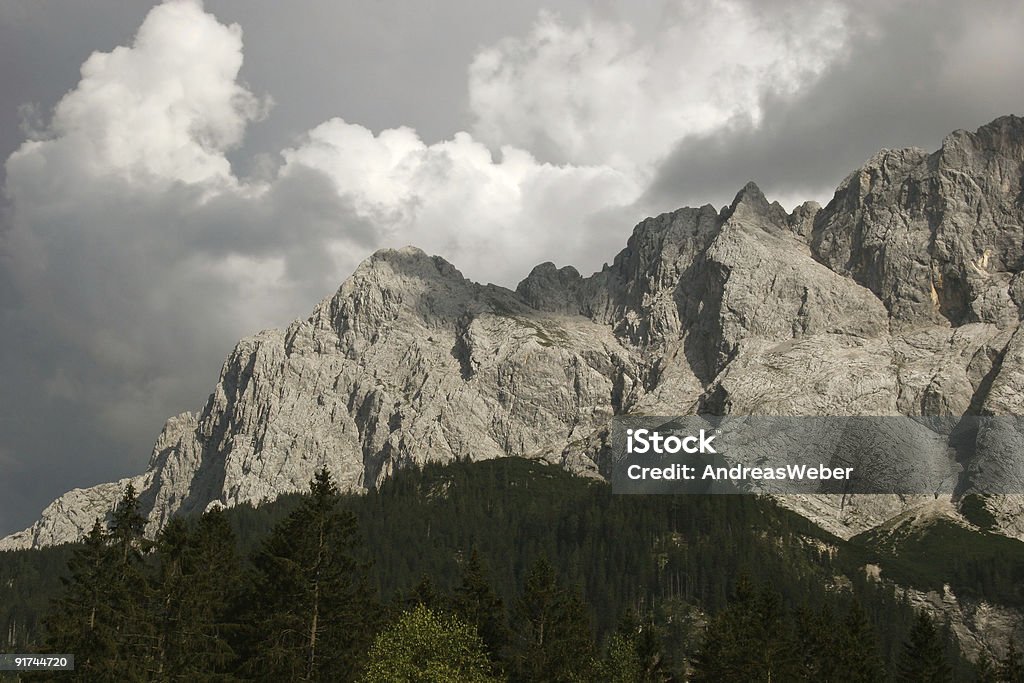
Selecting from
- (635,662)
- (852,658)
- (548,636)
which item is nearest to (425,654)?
(548,636)

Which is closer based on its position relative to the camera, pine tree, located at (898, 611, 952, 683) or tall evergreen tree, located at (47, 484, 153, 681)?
tall evergreen tree, located at (47, 484, 153, 681)

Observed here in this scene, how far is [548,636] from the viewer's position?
84.7 meters

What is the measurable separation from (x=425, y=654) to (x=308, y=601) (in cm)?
882

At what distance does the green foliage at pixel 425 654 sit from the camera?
229ft

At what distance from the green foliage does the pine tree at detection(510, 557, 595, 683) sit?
8.05 m

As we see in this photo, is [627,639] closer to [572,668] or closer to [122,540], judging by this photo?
[572,668]

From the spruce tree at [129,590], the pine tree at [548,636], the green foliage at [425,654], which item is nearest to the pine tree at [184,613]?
the spruce tree at [129,590]

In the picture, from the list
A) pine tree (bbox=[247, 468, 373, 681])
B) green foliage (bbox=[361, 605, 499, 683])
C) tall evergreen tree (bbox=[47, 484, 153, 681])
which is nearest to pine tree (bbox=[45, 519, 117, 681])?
tall evergreen tree (bbox=[47, 484, 153, 681])

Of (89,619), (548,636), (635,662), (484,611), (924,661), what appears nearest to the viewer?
(89,619)

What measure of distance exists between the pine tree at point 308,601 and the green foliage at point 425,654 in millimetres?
2688

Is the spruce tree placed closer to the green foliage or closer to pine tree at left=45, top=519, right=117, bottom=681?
pine tree at left=45, top=519, right=117, bottom=681

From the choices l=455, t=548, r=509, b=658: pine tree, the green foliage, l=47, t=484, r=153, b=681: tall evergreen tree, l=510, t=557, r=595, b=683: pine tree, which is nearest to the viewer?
l=47, t=484, r=153, b=681: tall evergreen tree

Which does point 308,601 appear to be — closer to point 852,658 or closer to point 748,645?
point 748,645

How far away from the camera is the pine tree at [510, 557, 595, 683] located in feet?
271
